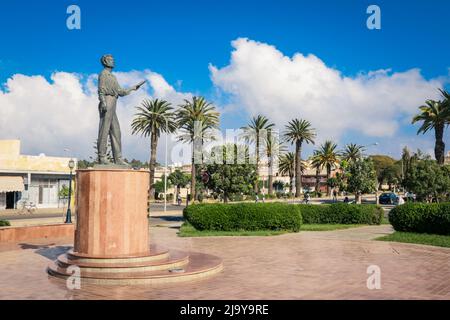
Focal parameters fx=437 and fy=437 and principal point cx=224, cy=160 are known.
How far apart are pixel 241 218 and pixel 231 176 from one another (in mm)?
8691

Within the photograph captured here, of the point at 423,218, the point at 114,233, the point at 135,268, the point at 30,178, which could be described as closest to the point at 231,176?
the point at 423,218

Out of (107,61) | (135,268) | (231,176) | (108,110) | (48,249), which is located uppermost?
(107,61)

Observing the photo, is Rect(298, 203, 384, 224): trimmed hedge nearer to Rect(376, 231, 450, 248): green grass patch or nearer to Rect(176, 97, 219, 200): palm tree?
Rect(376, 231, 450, 248): green grass patch

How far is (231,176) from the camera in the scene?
30984mm

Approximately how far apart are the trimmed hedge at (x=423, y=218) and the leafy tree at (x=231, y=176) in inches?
477

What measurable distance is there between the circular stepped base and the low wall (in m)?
8.52

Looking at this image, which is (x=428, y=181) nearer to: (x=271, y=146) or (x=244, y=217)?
(x=244, y=217)

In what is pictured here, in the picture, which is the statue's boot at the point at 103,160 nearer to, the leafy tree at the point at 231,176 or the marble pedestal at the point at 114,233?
the marble pedestal at the point at 114,233

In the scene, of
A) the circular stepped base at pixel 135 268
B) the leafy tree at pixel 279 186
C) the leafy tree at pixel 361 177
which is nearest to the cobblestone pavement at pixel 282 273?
the circular stepped base at pixel 135 268

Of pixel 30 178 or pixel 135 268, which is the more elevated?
pixel 30 178

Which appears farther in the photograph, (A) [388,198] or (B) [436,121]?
(A) [388,198]

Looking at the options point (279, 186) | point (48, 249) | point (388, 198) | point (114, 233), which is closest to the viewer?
point (114, 233)

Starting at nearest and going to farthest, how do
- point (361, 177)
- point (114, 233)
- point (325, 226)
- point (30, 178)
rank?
point (114, 233) < point (325, 226) < point (30, 178) < point (361, 177)
